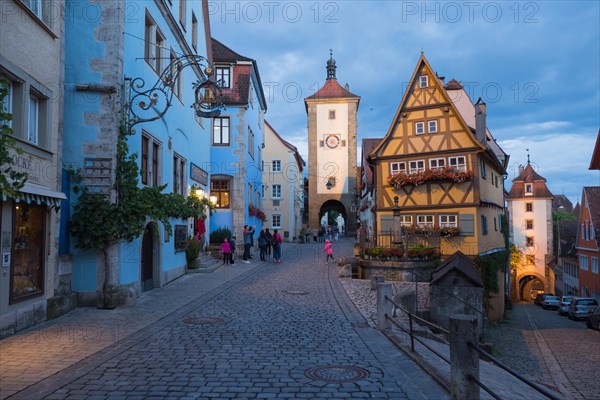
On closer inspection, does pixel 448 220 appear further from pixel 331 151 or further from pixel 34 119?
pixel 331 151

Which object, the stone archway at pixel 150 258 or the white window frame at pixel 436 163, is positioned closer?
the stone archway at pixel 150 258

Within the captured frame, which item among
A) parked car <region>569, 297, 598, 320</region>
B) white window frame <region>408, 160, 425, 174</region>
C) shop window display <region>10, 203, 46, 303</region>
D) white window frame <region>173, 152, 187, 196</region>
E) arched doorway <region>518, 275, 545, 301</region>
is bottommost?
arched doorway <region>518, 275, 545, 301</region>

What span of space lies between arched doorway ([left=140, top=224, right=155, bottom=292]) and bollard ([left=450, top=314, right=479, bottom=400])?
10.4 meters

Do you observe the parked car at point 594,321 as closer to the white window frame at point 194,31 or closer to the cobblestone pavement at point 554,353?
the cobblestone pavement at point 554,353

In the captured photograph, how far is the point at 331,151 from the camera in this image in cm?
5394

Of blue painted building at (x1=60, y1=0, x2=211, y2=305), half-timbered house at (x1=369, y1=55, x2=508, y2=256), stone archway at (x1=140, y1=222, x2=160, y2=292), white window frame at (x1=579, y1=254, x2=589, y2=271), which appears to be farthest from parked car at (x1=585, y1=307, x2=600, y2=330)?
stone archway at (x1=140, y1=222, x2=160, y2=292)

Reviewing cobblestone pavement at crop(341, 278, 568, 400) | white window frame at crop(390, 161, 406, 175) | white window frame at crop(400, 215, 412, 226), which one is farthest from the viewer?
white window frame at crop(390, 161, 406, 175)

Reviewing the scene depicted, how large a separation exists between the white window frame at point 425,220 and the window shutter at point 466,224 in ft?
4.45

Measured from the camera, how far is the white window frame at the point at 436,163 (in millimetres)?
24730

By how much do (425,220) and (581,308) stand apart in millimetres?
13812

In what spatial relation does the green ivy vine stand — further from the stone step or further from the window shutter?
the window shutter

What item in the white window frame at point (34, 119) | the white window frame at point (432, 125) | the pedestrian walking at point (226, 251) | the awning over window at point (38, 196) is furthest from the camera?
the white window frame at point (432, 125)

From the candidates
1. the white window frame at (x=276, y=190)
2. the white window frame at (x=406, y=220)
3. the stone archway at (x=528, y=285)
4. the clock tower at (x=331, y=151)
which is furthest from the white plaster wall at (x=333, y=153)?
the white window frame at (x=406, y=220)

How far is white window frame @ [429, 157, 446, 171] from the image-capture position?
24730 mm
